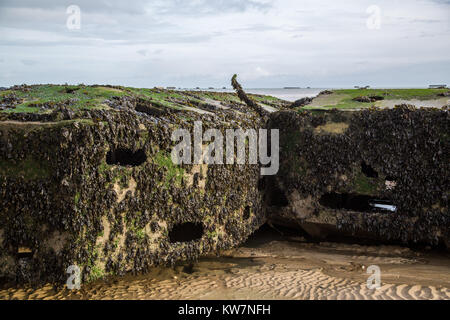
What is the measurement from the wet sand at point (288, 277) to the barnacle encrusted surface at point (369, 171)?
0.62 metres

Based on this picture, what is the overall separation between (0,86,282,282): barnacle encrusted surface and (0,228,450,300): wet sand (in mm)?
438

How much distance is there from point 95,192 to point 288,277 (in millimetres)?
5435

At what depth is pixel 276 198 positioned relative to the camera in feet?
48.6

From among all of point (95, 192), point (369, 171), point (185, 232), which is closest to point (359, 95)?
point (369, 171)

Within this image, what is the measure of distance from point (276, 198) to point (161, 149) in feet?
17.9

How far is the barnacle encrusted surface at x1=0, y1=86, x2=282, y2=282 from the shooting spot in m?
9.34

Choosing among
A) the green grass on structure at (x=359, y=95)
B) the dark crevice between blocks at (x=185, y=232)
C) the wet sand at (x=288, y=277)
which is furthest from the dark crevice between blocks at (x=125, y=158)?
the green grass on structure at (x=359, y=95)

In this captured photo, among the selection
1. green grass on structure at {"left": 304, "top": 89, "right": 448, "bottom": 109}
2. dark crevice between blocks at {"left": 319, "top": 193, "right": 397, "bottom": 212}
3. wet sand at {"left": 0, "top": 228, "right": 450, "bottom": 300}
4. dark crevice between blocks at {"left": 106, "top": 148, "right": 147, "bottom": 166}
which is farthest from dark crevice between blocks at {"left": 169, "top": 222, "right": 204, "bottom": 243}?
green grass on structure at {"left": 304, "top": 89, "right": 448, "bottom": 109}

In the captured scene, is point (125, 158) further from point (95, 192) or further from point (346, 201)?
point (346, 201)

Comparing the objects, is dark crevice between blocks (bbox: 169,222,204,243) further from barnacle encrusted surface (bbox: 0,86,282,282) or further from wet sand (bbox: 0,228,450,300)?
wet sand (bbox: 0,228,450,300)

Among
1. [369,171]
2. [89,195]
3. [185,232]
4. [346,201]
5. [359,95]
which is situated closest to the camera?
[89,195]

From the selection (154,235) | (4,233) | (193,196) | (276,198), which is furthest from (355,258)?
(4,233)

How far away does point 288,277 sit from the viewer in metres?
11.5

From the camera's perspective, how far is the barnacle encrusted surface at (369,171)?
12539 millimetres
